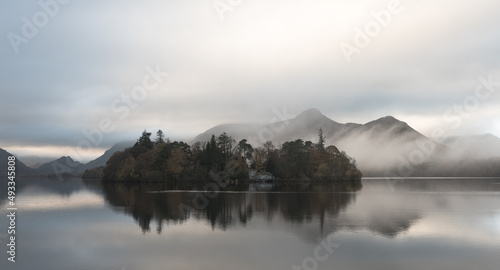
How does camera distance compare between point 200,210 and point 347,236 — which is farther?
point 200,210

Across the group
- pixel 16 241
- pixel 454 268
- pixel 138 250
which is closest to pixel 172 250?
pixel 138 250

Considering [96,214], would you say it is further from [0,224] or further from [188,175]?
[188,175]

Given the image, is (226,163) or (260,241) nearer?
(260,241)

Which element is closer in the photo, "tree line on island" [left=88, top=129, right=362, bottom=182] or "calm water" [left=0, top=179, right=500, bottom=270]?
"calm water" [left=0, top=179, right=500, bottom=270]

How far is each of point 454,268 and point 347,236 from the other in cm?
798

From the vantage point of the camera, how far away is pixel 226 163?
129125 millimetres

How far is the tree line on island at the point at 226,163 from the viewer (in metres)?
124

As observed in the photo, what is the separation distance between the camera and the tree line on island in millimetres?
123562

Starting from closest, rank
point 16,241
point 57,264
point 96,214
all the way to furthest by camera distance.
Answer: point 57,264
point 16,241
point 96,214

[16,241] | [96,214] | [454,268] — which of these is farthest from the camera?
[96,214]

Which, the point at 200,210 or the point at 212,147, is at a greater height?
the point at 212,147

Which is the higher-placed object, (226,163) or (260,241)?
(226,163)

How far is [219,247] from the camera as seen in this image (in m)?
20.4

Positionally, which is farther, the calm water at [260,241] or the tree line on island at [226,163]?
the tree line on island at [226,163]
